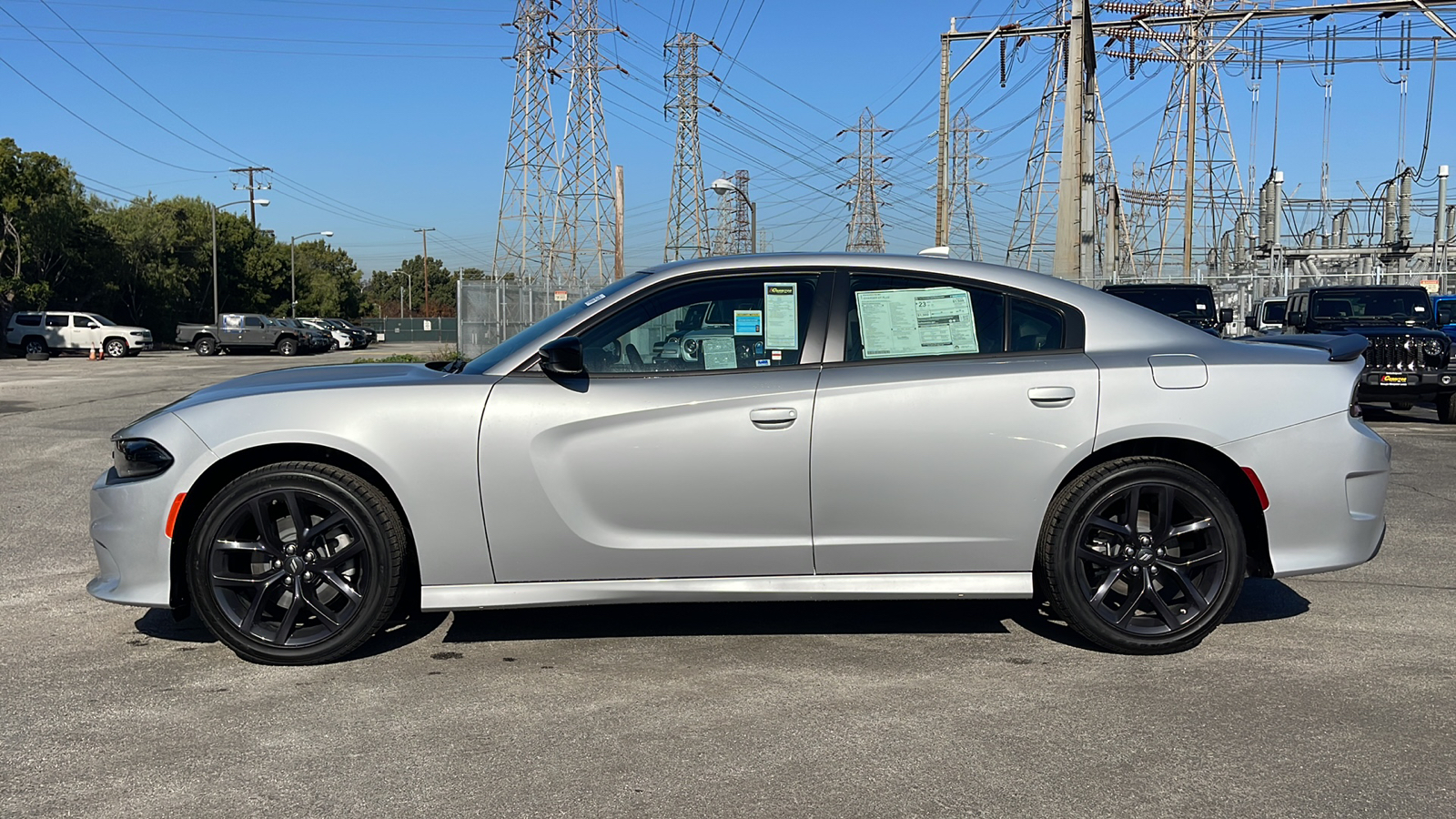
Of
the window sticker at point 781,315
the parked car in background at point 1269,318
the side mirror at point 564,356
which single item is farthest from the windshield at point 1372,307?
the side mirror at point 564,356

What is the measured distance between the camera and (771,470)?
14.1 feet

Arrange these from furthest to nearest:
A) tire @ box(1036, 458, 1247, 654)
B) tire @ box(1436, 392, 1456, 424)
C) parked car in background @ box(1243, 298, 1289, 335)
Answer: parked car in background @ box(1243, 298, 1289, 335), tire @ box(1436, 392, 1456, 424), tire @ box(1036, 458, 1247, 654)

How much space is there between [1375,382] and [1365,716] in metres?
11.2

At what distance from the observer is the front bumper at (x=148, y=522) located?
4266 millimetres

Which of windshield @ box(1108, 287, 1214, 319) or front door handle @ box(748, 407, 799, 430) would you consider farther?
windshield @ box(1108, 287, 1214, 319)

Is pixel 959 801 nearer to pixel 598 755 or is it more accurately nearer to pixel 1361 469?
pixel 598 755

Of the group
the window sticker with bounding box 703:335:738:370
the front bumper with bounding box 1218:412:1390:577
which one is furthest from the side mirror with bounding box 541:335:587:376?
the front bumper with bounding box 1218:412:1390:577

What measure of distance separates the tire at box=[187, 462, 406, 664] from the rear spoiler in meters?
3.75

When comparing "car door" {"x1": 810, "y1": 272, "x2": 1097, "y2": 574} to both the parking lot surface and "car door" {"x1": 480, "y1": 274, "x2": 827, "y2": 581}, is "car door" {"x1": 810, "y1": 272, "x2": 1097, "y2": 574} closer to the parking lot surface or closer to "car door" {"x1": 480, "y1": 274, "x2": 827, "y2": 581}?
"car door" {"x1": 480, "y1": 274, "x2": 827, "y2": 581}

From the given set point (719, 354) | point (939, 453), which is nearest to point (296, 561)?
point (719, 354)

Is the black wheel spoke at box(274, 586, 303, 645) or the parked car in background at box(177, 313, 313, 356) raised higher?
the parked car in background at box(177, 313, 313, 356)

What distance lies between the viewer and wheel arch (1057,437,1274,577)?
14.7 ft

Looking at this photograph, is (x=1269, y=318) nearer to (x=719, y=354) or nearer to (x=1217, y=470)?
(x=1217, y=470)

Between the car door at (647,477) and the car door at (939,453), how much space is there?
122mm
